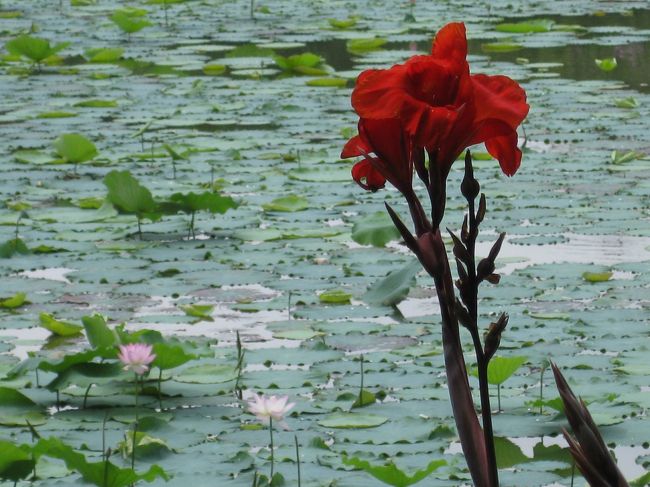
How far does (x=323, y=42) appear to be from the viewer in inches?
275

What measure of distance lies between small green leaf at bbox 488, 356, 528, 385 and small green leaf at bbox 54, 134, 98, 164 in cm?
221

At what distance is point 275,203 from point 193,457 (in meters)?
1.78

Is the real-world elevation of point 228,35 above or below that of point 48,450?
below

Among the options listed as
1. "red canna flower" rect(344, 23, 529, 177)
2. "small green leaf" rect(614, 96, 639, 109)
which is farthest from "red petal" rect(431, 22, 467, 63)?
"small green leaf" rect(614, 96, 639, 109)

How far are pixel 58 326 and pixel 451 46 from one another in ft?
5.67

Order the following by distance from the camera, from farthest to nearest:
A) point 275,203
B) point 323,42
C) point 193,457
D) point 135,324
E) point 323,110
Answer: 1. point 323,42
2. point 323,110
3. point 275,203
4. point 135,324
5. point 193,457

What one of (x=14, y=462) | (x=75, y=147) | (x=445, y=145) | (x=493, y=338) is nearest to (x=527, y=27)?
(x=75, y=147)

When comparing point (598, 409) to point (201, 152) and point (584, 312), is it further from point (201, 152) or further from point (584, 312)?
point (201, 152)

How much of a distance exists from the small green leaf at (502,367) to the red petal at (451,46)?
113 cm

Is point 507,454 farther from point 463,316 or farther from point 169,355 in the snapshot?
point 463,316

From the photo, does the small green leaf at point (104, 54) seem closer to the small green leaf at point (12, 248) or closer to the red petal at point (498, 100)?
the small green leaf at point (12, 248)

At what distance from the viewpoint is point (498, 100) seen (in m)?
0.92

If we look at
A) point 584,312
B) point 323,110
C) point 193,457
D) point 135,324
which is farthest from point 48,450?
point 323,110

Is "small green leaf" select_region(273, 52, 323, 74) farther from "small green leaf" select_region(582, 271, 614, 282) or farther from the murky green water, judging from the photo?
"small green leaf" select_region(582, 271, 614, 282)
